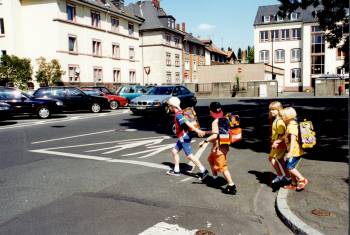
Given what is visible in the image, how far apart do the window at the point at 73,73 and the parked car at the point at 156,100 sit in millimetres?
18070

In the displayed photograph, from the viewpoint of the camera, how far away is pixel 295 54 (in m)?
65.0

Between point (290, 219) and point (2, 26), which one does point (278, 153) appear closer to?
point (290, 219)

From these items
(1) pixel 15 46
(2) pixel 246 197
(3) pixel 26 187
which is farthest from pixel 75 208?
(1) pixel 15 46

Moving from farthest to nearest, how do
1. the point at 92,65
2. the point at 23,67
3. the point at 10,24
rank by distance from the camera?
the point at 92,65, the point at 10,24, the point at 23,67

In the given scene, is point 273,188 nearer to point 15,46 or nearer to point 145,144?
point 145,144

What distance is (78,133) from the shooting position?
512 inches

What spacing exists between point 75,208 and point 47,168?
275cm

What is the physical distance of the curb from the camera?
4.15 metres

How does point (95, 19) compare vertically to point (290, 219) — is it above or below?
above

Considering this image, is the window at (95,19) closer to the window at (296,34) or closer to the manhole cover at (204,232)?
the manhole cover at (204,232)

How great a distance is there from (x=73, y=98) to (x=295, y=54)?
52.5 m

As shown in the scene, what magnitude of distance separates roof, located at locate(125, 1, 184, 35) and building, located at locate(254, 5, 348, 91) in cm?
1959

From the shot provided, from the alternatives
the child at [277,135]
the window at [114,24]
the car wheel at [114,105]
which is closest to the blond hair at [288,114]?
the child at [277,135]

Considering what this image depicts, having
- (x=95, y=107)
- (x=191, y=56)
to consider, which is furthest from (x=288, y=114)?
(x=191, y=56)
